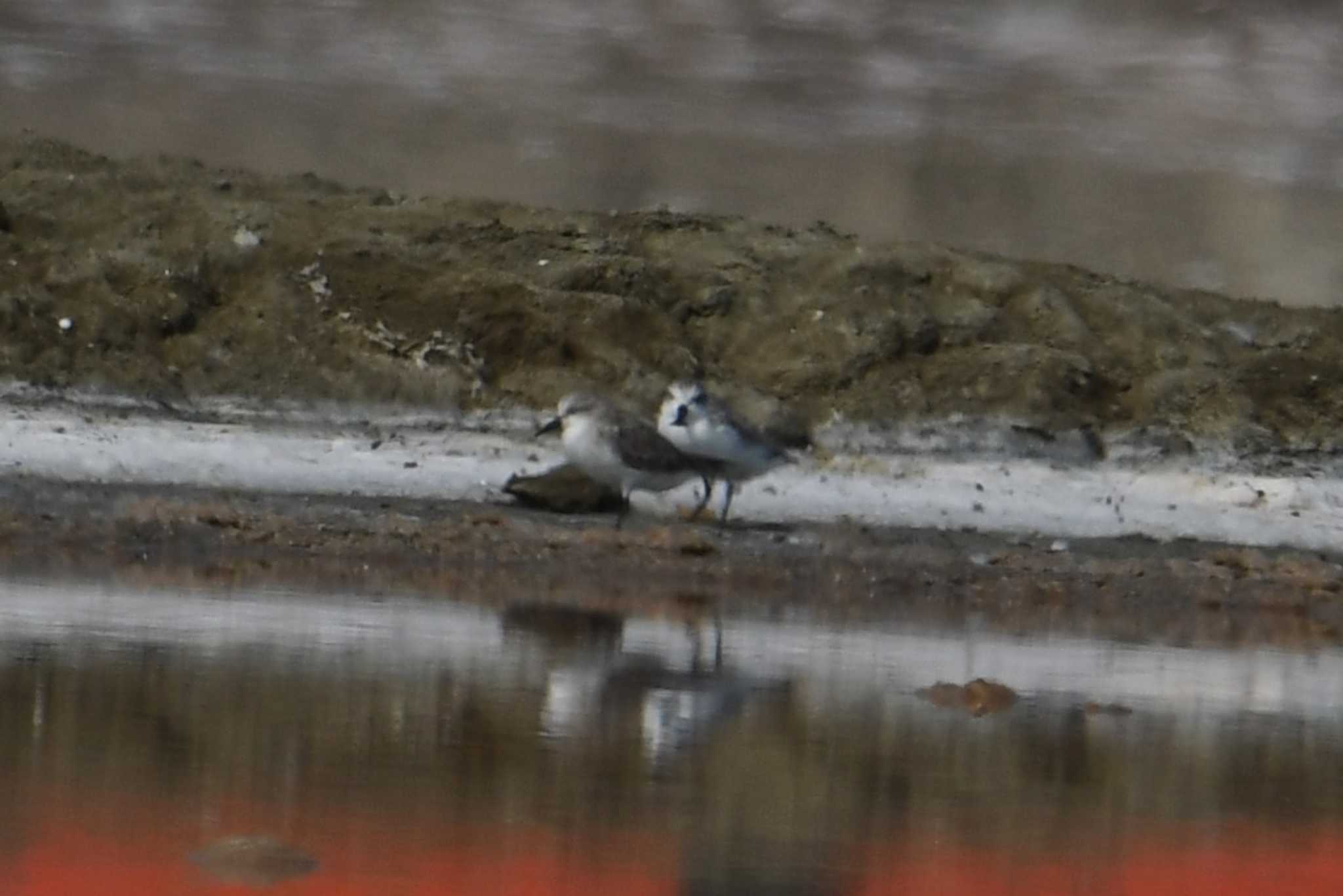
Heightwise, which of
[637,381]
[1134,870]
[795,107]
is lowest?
[1134,870]

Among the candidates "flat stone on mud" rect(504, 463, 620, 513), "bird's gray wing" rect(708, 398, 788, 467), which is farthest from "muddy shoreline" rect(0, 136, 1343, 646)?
"bird's gray wing" rect(708, 398, 788, 467)

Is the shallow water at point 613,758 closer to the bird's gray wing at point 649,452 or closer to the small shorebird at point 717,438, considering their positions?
the bird's gray wing at point 649,452

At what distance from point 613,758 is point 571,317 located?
39.2ft

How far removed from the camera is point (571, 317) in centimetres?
1931

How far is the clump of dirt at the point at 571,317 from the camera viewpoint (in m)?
18.6

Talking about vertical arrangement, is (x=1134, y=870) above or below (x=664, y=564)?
below

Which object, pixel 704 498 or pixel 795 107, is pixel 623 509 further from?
pixel 795 107

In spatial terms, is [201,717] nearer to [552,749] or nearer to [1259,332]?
[552,749]

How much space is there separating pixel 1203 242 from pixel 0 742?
18.3 m

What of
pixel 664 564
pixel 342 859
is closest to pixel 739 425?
pixel 664 564

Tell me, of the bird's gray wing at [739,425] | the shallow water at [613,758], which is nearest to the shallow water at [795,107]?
the bird's gray wing at [739,425]

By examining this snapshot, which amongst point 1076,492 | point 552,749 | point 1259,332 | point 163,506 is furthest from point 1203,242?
point 552,749

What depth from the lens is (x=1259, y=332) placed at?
2147 centimetres

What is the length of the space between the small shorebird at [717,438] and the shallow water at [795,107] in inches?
332
